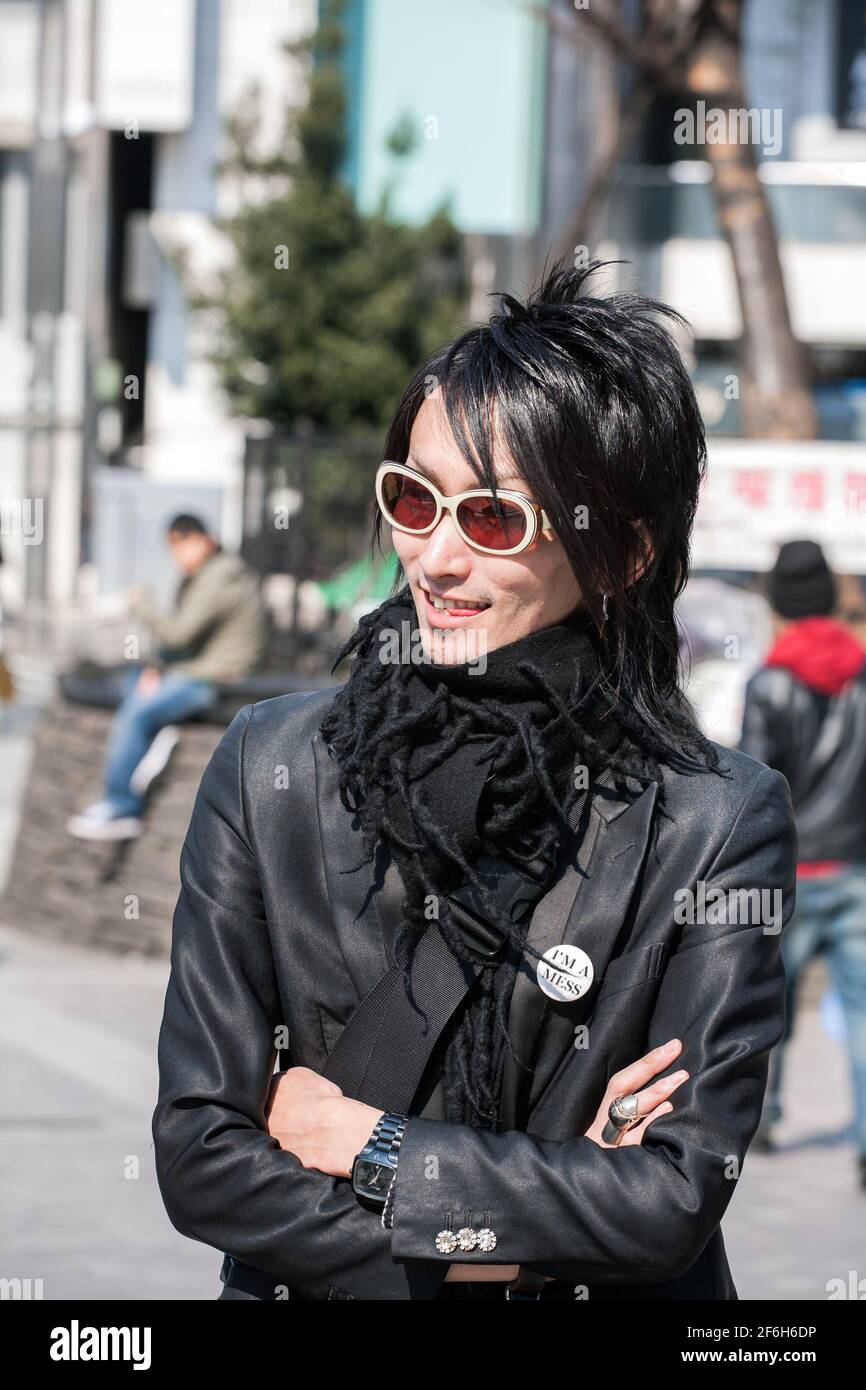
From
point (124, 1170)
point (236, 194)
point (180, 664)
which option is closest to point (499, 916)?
point (124, 1170)

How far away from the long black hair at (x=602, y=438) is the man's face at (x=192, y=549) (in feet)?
23.9

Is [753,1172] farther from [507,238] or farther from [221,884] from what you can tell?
[507,238]

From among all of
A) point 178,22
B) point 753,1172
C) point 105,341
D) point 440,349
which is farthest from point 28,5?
point 440,349

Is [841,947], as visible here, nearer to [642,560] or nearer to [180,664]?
[180,664]

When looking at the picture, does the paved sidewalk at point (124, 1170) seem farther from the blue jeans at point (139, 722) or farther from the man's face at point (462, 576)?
the man's face at point (462, 576)

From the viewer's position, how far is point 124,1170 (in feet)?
18.8

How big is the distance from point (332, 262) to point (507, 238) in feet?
8.95

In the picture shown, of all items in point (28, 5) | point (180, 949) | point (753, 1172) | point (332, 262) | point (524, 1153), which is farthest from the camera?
point (28, 5)

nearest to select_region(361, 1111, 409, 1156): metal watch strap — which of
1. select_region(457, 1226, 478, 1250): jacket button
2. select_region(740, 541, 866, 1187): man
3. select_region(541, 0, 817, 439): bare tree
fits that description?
select_region(457, 1226, 478, 1250): jacket button

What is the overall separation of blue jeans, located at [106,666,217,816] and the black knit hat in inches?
139

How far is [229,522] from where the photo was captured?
75.8ft

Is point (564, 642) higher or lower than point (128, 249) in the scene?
lower

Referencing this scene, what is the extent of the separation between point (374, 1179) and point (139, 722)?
680 centimetres

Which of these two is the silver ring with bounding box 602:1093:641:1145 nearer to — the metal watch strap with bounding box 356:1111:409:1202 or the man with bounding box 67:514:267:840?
the metal watch strap with bounding box 356:1111:409:1202
